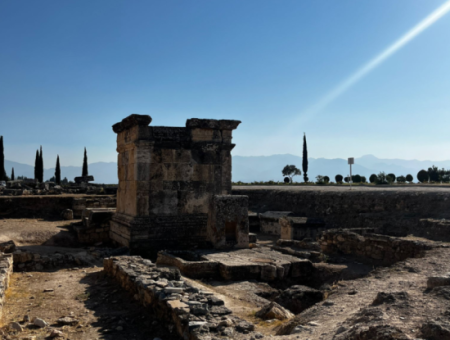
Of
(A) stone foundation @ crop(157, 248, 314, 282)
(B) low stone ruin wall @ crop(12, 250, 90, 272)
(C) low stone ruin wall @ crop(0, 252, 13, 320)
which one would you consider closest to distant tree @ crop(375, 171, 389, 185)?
(A) stone foundation @ crop(157, 248, 314, 282)

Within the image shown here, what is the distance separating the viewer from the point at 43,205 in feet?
61.3

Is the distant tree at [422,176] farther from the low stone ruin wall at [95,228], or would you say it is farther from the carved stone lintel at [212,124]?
the low stone ruin wall at [95,228]

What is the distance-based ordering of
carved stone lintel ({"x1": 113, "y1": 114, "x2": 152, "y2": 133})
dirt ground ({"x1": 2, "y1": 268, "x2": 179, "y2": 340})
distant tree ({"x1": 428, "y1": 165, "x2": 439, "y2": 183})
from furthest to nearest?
distant tree ({"x1": 428, "y1": 165, "x2": 439, "y2": 183}) → carved stone lintel ({"x1": 113, "y1": 114, "x2": 152, "y2": 133}) → dirt ground ({"x1": 2, "y1": 268, "x2": 179, "y2": 340})

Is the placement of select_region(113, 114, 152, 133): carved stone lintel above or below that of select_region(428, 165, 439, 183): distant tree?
above

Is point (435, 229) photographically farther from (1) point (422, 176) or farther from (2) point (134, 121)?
(1) point (422, 176)

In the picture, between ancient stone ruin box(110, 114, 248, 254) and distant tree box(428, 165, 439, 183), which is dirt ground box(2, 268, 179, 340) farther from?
distant tree box(428, 165, 439, 183)

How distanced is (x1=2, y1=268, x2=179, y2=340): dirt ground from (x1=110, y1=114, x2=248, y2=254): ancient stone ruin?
10.0 feet

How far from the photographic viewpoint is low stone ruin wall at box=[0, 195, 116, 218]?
17.8 metres

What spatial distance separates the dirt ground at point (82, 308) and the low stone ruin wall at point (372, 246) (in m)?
6.67

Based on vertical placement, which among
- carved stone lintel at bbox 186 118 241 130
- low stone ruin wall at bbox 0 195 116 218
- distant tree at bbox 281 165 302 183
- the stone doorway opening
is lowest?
the stone doorway opening

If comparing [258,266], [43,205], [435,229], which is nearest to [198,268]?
[258,266]

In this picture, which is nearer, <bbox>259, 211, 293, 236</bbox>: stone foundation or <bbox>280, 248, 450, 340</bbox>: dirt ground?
<bbox>280, 248, 450, 340</bbox>: dirt ground

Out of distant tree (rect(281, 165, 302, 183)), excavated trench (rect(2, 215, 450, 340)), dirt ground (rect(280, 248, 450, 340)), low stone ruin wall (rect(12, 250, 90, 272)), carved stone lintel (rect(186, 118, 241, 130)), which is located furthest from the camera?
distant tree (rect(281, 165, 302, 183))

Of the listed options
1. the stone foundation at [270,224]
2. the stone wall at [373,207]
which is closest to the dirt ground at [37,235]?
the stone foundation at [270,224]
